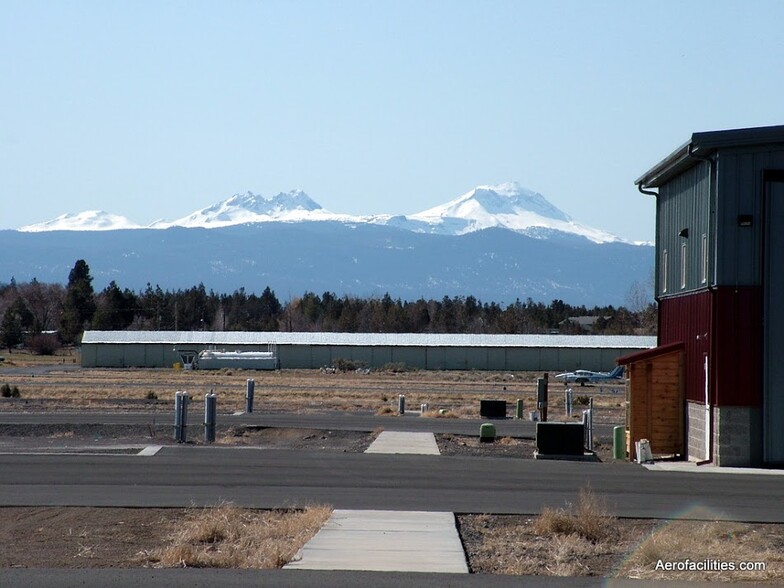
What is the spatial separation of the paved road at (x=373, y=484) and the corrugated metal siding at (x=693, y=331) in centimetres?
334

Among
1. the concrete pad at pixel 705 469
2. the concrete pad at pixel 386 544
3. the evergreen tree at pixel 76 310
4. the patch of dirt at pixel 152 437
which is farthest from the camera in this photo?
the evergreen tree at pixel 76 310

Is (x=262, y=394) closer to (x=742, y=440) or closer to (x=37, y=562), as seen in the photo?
(x=742, y=440)

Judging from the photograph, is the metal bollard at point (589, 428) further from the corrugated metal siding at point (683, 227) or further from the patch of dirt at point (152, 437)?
the patch of dirt at point (152, 437)

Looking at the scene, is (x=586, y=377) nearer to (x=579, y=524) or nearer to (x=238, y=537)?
(x=579, y=524)

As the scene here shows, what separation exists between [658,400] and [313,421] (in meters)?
13.4

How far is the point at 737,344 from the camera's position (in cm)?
2577

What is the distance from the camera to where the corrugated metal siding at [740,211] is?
2569 centimetres

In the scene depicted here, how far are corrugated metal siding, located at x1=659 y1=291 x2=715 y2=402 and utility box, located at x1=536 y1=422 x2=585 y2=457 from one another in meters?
3.04

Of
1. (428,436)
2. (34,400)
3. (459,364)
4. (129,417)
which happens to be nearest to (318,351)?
(459,364)

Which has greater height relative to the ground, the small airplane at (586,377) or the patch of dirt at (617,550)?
the patch of dirt at (617,550)

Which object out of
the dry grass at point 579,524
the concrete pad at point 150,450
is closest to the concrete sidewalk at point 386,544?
the dry grass at point 579,524

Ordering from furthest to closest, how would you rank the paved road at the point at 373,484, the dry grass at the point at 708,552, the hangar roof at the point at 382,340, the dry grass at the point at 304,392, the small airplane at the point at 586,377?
the hangar roof at the point at 382,340, the small airplane at the point at 586,377, the dry grass at the point at 304,392, the paved road at the point at 373,484, the dry grass at the point at 708,552

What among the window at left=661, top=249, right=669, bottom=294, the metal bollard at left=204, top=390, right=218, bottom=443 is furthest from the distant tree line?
the metal bollard at left=204, top=390, right=218, bottom=443

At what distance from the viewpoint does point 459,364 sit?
106812mm
